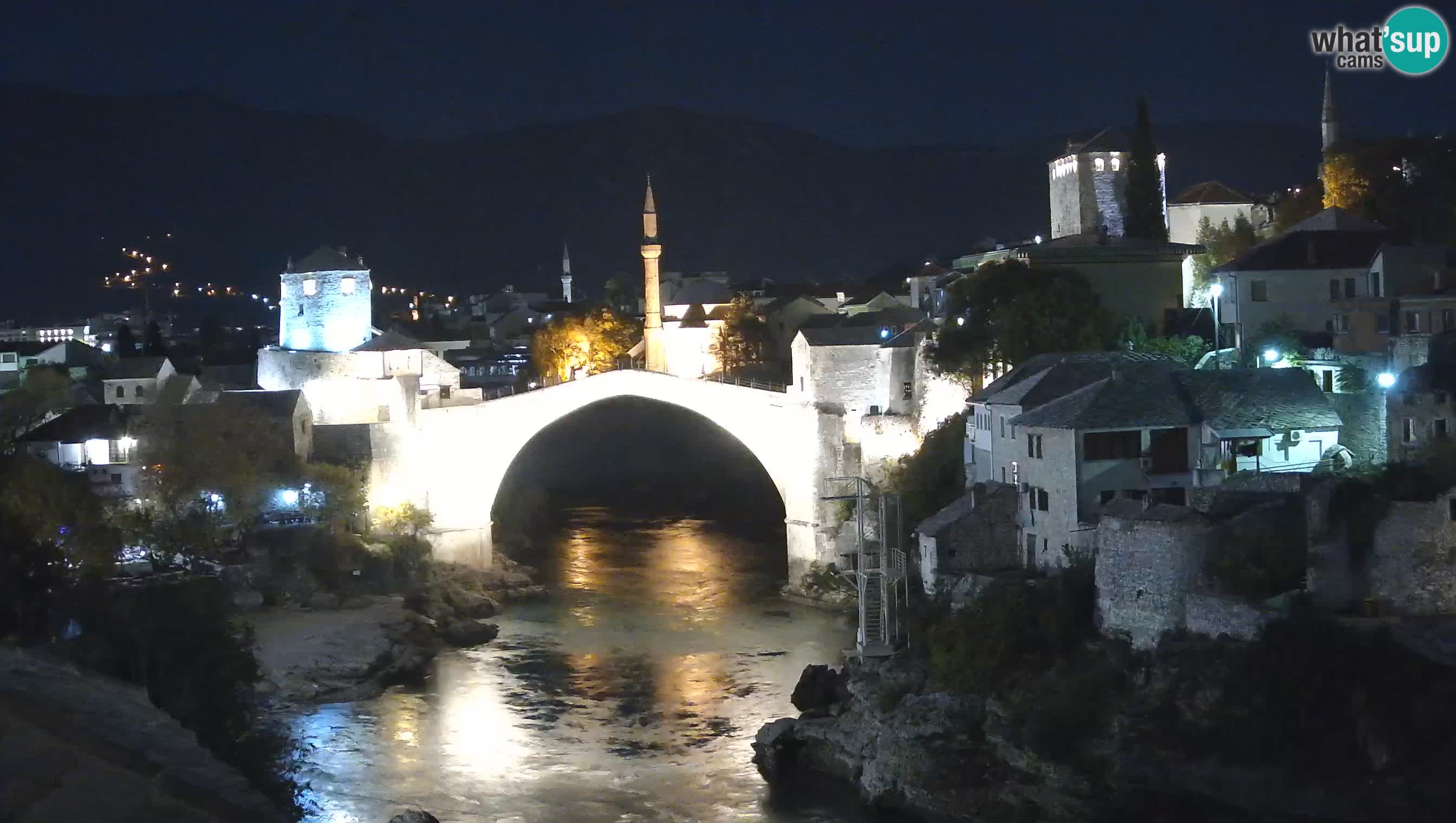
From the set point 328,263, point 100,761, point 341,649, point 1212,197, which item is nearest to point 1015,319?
point 1212,197

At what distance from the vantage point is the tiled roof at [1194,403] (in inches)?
709

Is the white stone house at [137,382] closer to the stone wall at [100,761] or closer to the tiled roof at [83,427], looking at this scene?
the tiled roof at [83,427]

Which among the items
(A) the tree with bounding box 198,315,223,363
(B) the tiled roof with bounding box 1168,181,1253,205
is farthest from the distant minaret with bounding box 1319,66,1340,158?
(A) the tree with bounding box 198,315,223,363

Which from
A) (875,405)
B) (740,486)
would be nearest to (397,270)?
(740,486)

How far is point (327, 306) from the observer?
30781 mm

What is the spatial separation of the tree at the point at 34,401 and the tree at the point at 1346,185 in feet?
64.0

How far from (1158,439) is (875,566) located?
682cm

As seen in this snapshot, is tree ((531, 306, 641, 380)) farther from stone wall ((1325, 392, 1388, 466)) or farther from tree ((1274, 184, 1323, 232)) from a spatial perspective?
stone wall ((1325, 392, 1388, 466))

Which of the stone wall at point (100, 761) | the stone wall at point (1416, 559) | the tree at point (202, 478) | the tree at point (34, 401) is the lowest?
the stone wall at point (100, 761)

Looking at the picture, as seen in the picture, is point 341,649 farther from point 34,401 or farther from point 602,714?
point 34,401

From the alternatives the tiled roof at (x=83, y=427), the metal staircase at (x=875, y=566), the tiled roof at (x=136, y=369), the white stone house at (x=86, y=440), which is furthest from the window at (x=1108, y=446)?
the tiled roof at (x=136, y=369)

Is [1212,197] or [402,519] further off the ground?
[1212,197]

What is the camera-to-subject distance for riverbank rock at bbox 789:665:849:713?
1938cm

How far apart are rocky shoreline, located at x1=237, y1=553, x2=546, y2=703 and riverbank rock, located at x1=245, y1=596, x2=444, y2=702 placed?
14 mm
